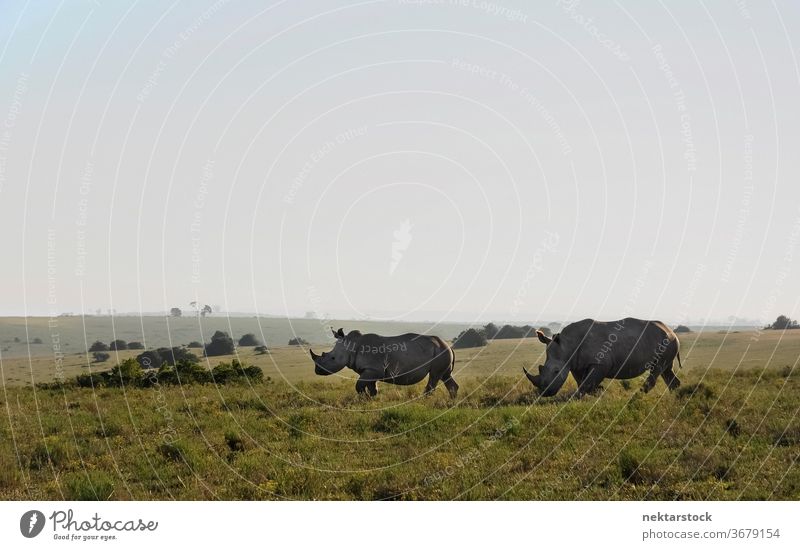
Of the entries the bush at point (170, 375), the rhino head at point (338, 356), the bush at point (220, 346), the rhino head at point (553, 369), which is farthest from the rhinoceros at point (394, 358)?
the bush at point (220, 346)

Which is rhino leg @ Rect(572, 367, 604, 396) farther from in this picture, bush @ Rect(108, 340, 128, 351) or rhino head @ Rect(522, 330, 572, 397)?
bush @ Rect(108, 340, 128, 351)

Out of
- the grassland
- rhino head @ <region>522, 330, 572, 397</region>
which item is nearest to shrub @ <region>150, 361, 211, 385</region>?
the grassland

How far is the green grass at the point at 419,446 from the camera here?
16.1 m

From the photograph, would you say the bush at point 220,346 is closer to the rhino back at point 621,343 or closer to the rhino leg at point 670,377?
the rhino back at point 621,343

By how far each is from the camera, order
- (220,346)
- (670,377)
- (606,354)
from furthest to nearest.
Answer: (220,346)
(670,377)
(606,354)

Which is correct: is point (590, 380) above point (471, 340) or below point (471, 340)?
below

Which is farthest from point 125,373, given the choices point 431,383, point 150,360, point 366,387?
point 431,383

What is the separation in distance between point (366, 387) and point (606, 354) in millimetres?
6241

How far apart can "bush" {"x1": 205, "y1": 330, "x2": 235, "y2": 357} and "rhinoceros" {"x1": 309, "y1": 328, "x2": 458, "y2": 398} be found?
15.7 m

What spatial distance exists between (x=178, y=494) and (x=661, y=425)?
956 cm

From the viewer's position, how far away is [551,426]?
19.1 metres

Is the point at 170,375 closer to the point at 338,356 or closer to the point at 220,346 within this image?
the point at 338,356

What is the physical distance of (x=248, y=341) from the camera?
47.4 m
